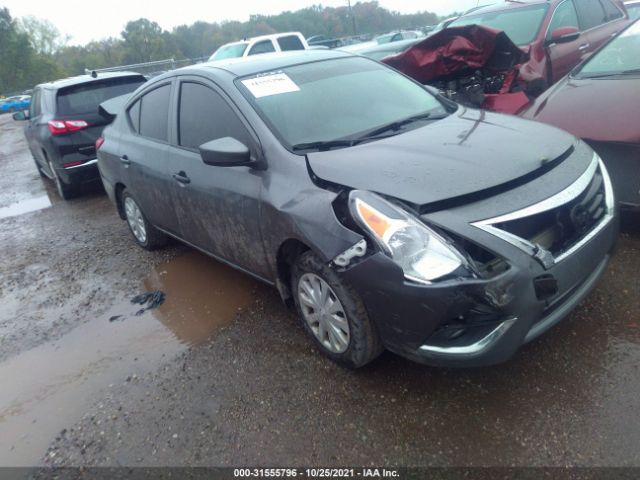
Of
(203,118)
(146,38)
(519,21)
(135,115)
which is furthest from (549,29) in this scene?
(146,38)

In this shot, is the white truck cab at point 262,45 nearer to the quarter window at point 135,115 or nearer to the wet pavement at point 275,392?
the quarter window at point 135,115

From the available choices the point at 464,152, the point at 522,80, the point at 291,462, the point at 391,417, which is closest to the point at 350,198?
the point at 464,152

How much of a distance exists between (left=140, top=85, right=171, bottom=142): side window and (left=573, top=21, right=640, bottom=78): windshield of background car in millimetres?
3523

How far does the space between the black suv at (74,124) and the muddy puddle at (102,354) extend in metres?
3.54

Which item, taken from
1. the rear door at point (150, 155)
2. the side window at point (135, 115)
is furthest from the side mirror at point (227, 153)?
the side window at point (135, 115)

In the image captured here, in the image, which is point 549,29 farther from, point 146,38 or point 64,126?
point 146,38

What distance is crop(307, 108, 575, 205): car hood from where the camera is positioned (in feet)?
7.43

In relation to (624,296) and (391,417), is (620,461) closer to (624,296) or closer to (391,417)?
(391,417)

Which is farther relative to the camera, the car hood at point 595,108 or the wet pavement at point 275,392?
the car hood at point 595,108

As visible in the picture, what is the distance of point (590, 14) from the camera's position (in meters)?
6.93

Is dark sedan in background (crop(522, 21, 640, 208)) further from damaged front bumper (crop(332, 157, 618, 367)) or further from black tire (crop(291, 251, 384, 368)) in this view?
black tire (crop(291, 251, 384, 368))

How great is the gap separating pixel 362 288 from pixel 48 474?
72.9 inches

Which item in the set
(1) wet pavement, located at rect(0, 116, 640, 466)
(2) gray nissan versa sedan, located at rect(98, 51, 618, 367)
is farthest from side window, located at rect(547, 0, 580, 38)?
(2) gray nissan versa sedan, located at rect(98, 51, 618, 367)

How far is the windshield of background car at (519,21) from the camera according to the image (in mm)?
6101
